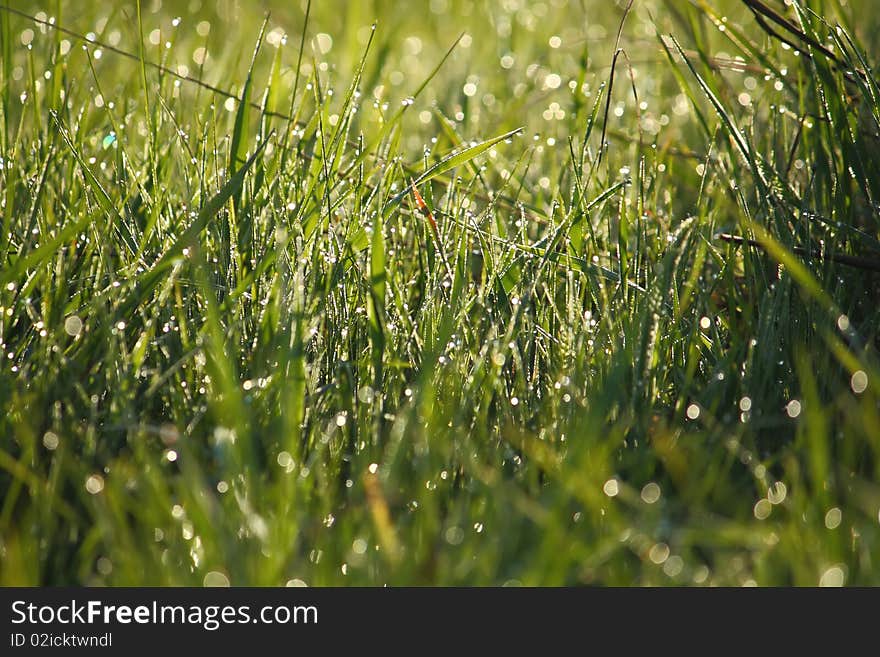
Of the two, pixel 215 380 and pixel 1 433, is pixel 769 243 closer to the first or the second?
pixel 215 380

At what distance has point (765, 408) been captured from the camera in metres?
1.21

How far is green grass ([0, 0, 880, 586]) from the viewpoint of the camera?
3.20ft

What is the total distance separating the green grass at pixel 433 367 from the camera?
98 cm

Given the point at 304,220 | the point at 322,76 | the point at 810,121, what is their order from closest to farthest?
the point at 304,220, the point at 810,121, the point at 322,76

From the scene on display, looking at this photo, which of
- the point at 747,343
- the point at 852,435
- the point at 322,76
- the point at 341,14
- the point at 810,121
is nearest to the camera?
the point at 852,435

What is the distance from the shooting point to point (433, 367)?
1.23 m

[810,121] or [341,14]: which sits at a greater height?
[341,14]

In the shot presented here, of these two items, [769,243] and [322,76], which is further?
[322,76]

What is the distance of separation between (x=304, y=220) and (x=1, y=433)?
0.56 m

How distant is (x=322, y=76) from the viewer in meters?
2.74

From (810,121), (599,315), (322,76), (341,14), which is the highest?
(341,14)

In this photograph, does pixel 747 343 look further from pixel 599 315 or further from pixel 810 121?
pixel 810 121
